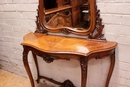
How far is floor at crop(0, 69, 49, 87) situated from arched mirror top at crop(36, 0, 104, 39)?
2.64 feet

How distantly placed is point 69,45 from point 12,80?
1.23 meters

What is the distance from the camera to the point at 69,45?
1056 millimetres

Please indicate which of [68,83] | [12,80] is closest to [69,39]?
[68,83]

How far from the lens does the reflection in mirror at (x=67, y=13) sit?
1.13 m

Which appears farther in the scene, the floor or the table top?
the floor

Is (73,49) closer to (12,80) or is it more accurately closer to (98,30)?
(98,30)

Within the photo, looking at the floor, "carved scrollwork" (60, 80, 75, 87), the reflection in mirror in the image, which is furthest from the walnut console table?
the floor

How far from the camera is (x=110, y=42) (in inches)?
43.3

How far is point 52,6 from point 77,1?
0.28 metres

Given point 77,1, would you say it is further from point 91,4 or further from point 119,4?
point 119,4

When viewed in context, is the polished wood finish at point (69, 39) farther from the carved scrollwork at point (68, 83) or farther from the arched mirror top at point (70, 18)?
the carved scrollwork at point (68, 83)

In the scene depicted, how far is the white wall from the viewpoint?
1.05 m

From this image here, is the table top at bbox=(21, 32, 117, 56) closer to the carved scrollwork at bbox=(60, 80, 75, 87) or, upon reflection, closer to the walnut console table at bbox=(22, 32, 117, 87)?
the walnut console table at bbox=(22, 32, 117, 87)

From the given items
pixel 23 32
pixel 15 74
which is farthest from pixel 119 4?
pixel 15 74
